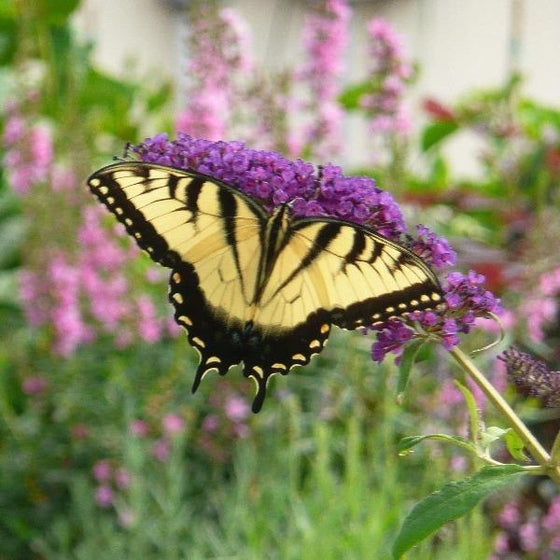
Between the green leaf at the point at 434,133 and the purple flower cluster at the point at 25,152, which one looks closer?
the purple flower cluster at the point at 25,152

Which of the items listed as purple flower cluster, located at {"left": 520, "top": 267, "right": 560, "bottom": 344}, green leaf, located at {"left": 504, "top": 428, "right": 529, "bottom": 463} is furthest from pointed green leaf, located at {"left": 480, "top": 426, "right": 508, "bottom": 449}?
purple flower cluster, located at {"left": 520, "top": 267, "right": 560, "bottom": 344}

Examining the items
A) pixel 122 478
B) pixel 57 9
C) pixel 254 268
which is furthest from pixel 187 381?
pixel 57 9

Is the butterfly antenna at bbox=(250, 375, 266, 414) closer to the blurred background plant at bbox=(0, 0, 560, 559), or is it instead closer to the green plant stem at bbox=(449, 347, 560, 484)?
the green plant stem at bbox=(449, 347, 560, 484)

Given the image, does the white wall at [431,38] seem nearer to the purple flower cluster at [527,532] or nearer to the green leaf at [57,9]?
the green leaf at [57,9]

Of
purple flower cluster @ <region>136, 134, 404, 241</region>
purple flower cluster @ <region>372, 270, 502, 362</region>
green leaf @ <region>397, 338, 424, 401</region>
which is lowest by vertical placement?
green leaf @ <region>397, 338, 424, 401</region>

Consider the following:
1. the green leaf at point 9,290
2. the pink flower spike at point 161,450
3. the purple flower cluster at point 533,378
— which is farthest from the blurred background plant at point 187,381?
the purple flower cluster at point 533,378
